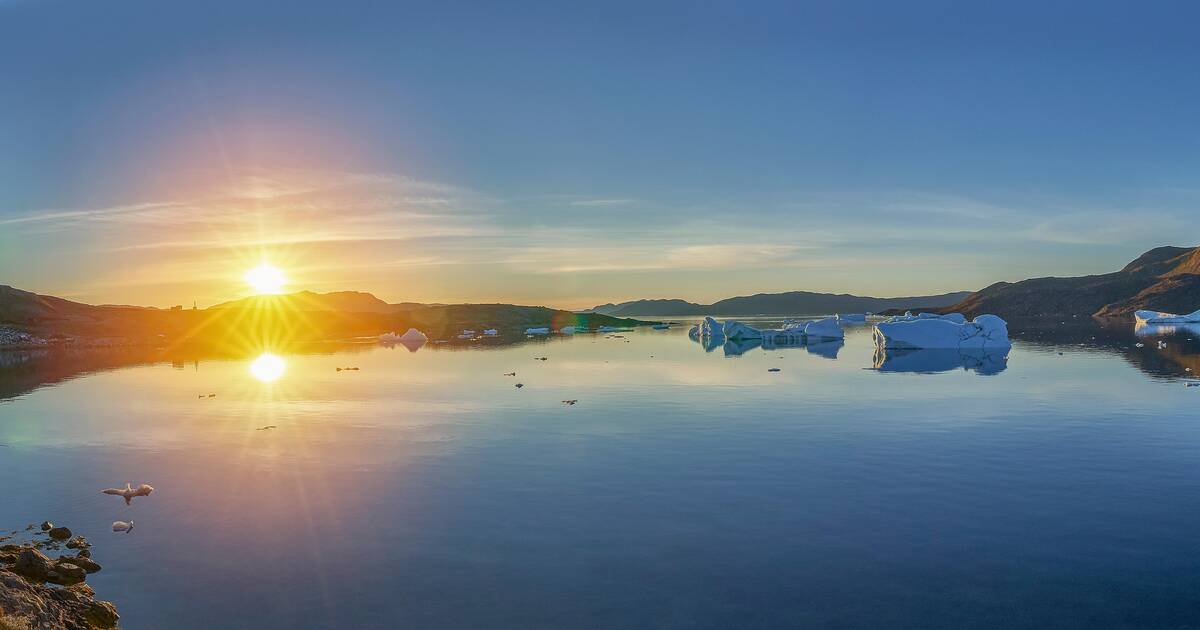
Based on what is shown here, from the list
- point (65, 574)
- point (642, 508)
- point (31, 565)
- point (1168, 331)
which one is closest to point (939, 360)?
point (642, 508)

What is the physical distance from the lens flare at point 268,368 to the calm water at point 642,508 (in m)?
18.8

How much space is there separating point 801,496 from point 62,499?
18.5 m

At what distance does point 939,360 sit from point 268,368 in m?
57.0

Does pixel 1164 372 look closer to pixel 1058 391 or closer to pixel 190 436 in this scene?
pixel 1058 391

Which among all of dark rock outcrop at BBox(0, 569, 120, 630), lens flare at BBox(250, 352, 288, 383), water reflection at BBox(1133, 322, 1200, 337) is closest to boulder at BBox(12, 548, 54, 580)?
dark rock outcrop at BBox(0, 569, 120, 630)

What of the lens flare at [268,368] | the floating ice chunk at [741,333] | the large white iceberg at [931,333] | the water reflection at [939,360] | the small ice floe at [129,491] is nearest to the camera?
the small ice floe at [129,491]

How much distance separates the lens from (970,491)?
17.5m

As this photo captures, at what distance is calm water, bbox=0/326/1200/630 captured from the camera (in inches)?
453

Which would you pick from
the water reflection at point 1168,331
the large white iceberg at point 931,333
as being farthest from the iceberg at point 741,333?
the water reflection at point 1168,331

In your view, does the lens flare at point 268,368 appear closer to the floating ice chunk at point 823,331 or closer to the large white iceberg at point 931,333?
the large white iceberg at point 931,333

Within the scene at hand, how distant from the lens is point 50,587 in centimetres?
1194

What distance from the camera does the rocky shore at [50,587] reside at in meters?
9.90

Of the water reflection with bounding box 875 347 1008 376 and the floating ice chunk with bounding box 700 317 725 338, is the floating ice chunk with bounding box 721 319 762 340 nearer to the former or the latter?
the floating ice chunk with bounding box 700 317 725 338

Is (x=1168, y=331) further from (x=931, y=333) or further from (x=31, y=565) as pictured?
(x=31, y=565)
